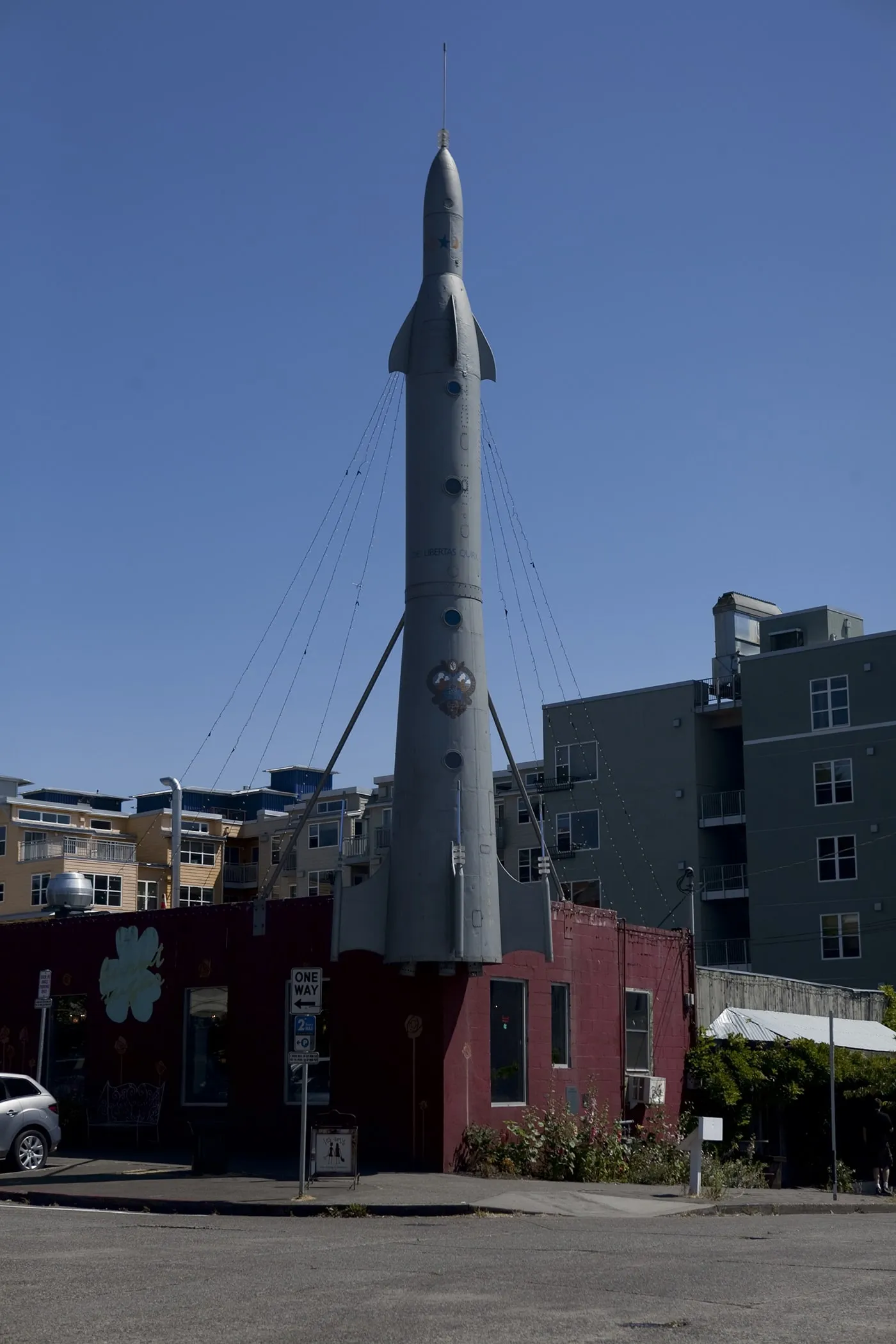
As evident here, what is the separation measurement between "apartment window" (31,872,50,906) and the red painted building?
63.8 m

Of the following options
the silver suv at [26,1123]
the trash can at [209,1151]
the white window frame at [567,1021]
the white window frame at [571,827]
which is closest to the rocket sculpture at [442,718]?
Result: the white window frame at [567,1021]

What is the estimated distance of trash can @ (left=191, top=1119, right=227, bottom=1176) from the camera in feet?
75.9

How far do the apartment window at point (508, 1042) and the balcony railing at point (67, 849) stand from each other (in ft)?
232

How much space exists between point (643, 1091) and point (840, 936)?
1185 inches

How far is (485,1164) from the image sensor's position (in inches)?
969

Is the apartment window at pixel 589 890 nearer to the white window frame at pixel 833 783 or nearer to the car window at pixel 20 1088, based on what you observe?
the white window frame at pixel 833 783

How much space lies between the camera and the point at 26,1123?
23594 millimetres

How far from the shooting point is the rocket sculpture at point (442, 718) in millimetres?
24859

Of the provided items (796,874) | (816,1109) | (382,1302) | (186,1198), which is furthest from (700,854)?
(382,1302)

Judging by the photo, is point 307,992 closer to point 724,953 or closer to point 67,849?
point 724,953

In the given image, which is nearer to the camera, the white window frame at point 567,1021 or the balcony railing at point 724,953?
the white window frame at point 567,1021

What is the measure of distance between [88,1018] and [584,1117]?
9.60 m

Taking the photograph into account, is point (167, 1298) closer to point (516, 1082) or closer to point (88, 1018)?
point (516, 1082)

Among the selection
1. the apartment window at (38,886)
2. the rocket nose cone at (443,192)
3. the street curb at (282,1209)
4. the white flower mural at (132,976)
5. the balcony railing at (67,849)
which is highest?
the rocket nose cone at (443,192)
